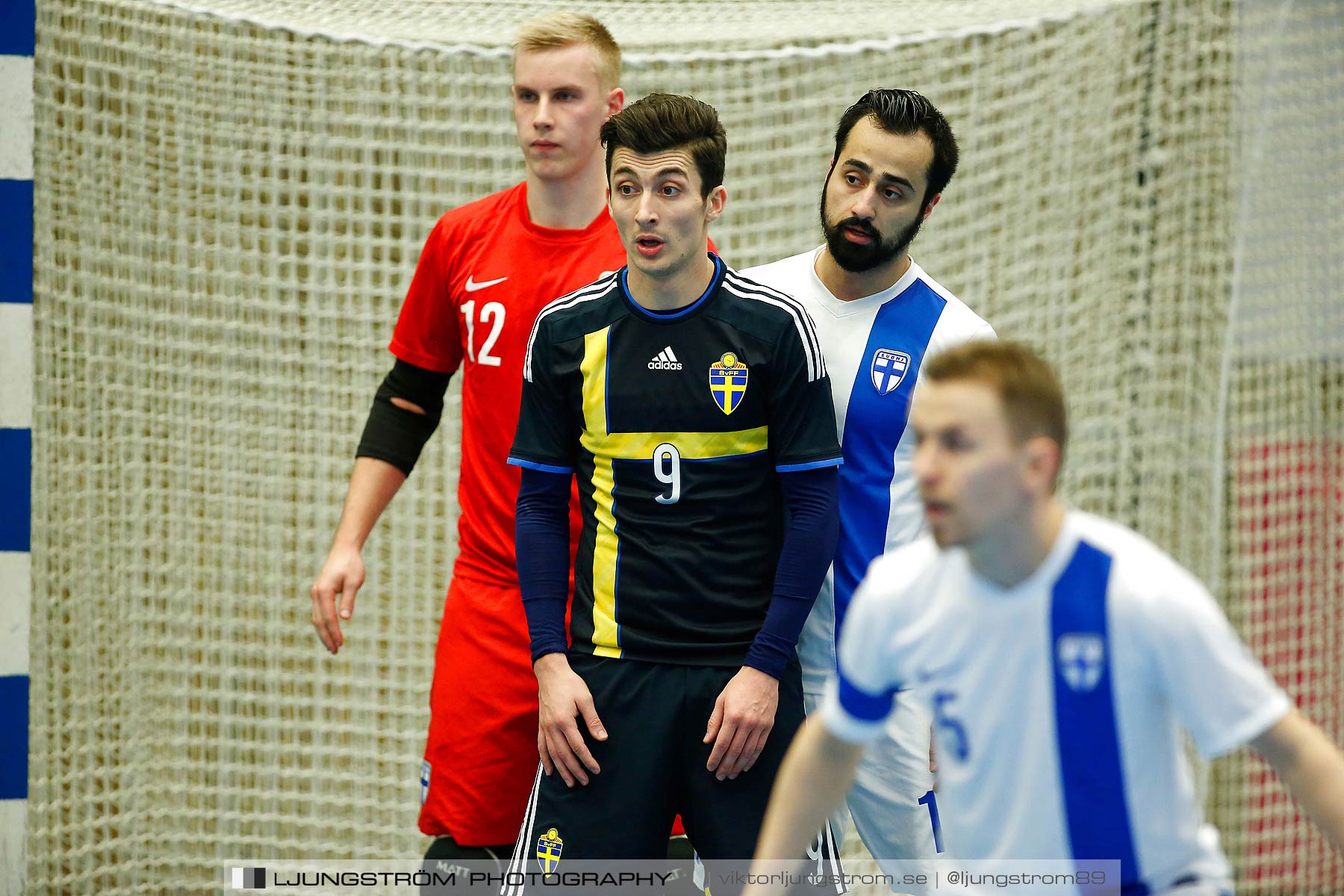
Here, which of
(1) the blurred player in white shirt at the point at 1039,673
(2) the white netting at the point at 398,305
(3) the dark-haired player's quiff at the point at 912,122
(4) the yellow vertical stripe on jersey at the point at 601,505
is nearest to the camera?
(1) the blurred player in white shirt at the point at 1039,673

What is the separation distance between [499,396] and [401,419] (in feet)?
1.06

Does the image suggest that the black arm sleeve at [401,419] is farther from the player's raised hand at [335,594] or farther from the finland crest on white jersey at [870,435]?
Answer: the finland crest on white jersey at [870,435]

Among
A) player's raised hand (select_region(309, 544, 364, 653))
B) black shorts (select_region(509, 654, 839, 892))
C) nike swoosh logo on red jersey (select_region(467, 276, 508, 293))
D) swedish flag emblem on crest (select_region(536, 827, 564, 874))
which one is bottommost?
swedish flag emblem on crest (select_region(536, 827, 564, 874))

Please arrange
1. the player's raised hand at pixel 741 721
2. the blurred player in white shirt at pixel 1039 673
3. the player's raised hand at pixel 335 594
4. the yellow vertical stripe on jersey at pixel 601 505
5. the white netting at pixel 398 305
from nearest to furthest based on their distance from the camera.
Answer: the blurred player in white shirt at pixel 1039 673
the player's raised hand at pixel 741 721
the yellow vertical stripe on jersey at pixel 601 505
the player's raised hand at pixel 335 594
the white netting at pixel 398 305

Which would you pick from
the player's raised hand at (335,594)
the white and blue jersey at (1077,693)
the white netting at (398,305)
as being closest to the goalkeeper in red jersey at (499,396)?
the player's raised hand at (335,594)

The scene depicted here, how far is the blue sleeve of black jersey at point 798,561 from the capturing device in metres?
2.13

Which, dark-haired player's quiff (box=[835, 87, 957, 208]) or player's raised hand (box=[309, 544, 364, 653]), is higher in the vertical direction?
dark-haired player's quiff (box=[835, 87, 957, 208])

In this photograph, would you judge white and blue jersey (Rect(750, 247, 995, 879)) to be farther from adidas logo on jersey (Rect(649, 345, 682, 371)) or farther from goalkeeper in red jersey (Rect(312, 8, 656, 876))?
goalkeeper in red jersey (Rect(312, 8, 656, 876))

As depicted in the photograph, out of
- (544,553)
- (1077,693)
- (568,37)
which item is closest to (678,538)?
(544,553)

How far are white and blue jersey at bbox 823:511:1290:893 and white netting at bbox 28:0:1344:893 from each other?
205 cm

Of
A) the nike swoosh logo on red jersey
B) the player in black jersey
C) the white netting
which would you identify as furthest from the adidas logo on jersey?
the white netting

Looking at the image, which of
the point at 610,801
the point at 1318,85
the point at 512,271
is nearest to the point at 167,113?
the point at 512,271

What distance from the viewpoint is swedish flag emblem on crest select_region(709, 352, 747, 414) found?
2.17 metres

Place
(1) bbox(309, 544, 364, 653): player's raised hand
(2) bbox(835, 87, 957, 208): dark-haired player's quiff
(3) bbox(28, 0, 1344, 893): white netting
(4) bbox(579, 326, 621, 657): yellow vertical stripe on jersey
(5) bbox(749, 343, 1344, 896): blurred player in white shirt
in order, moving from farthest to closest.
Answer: (3) bbox(28, 0, 1344, 893): white netting
(1) bbox(309, 544, 364, 653): player's raised hand
(2) bbox(835, 87, 957, 208): dark-haired player's quiff
(4) bbox(579, 326, 621, 657): yellow vertical stripe on jersey
(5) bbox(749, 343, 1344, 896): blurred player in white shirt
